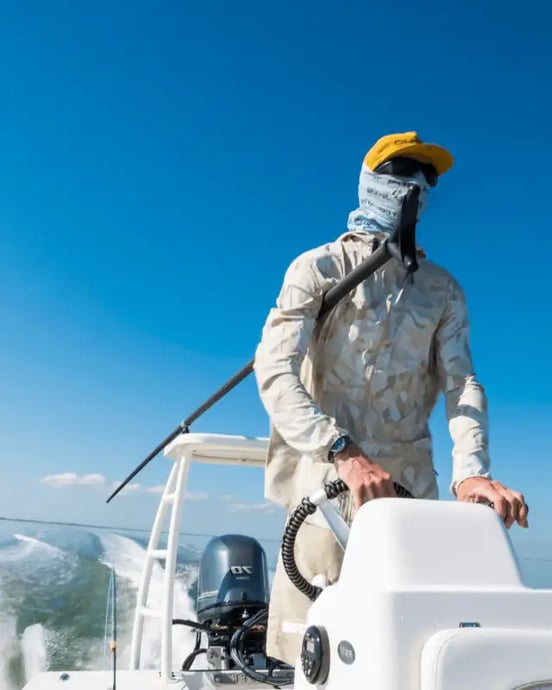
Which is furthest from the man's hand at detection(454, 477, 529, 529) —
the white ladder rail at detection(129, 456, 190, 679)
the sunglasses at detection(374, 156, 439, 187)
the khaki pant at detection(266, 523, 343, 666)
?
the white ladder rail at detection(129, 456, 190, 679)

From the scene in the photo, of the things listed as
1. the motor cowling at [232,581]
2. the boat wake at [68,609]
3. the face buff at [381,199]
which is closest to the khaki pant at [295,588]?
the face buff at [381,199]

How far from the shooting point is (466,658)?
0.91 meters

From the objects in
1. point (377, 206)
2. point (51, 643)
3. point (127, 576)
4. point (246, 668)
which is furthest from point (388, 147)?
point (127, 576)

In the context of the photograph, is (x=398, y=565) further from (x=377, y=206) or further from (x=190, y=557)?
(x=190, y=557)

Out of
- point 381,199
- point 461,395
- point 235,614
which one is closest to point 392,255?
point 381,199

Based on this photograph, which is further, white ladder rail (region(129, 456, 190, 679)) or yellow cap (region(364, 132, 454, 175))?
white ladder rail (region(129, 456, 190, 679))

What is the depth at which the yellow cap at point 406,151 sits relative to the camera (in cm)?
180

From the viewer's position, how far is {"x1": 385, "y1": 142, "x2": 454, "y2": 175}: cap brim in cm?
179

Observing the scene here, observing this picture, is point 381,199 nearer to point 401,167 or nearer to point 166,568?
point 401,167

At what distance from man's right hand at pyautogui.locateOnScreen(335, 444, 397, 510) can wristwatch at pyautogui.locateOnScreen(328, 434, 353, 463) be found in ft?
0.06

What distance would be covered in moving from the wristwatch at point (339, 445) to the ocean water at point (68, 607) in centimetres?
260

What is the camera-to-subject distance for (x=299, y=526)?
1.45 meters

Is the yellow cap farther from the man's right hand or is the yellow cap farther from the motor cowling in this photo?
the motor cowling

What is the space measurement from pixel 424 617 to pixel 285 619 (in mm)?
749
